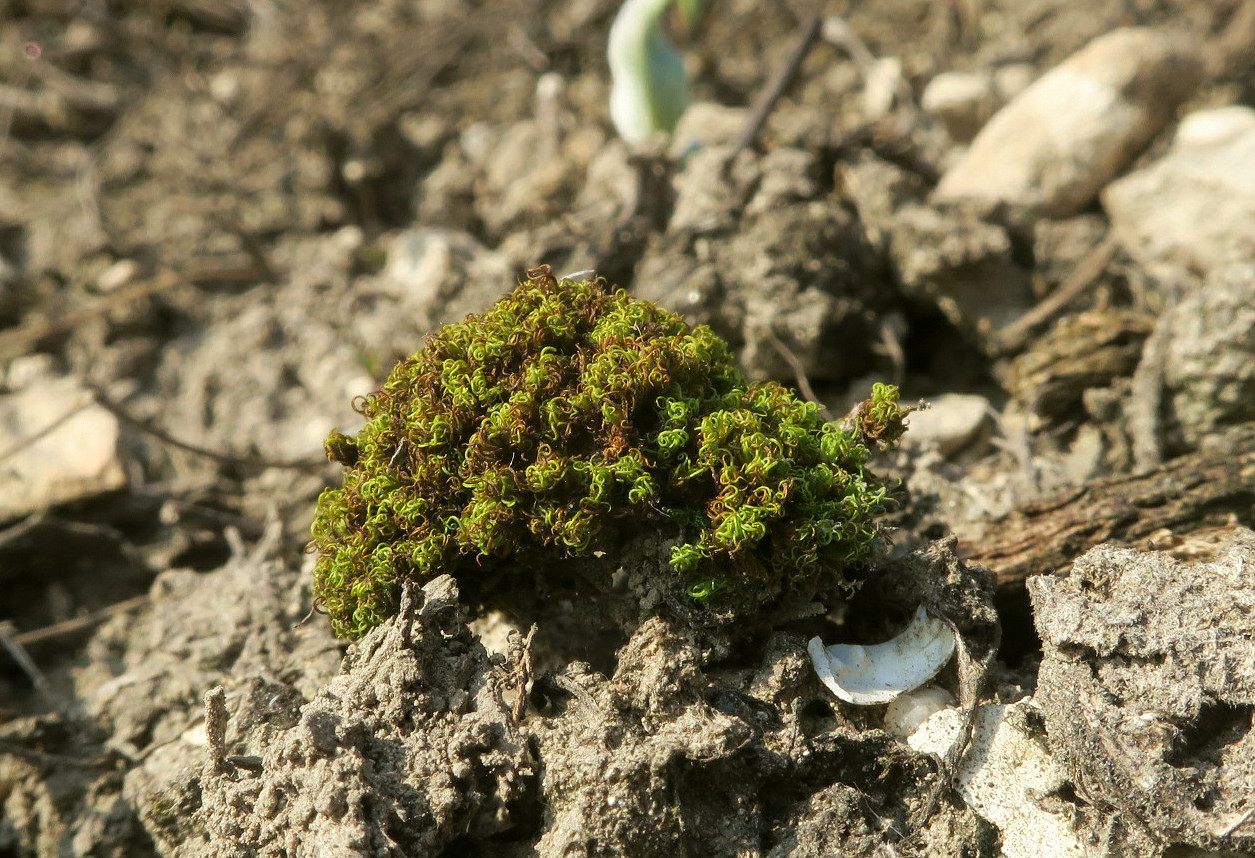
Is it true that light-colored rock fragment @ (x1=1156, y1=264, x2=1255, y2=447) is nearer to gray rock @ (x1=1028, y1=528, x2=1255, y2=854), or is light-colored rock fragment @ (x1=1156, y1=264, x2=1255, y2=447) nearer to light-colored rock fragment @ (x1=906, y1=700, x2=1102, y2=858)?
gray rock @ (x1=1028, y1=528, x2=1255, y2=854)

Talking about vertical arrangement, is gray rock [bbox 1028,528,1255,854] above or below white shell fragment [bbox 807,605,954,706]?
below

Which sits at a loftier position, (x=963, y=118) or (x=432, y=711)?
(x=963, y=118)

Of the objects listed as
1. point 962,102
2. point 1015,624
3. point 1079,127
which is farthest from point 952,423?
point 962,102

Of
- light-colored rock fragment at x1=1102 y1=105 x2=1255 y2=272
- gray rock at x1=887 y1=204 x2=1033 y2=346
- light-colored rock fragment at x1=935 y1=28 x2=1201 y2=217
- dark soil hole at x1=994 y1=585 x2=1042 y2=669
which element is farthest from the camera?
light-colored rock fragment at x1=935 y1=28 x2=1201 y2=217

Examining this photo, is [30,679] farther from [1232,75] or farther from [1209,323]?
[1232,75]

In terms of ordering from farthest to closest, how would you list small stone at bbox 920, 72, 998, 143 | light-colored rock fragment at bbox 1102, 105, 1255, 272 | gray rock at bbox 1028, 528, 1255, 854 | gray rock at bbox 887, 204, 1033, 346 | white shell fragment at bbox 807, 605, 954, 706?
small stone at bbox 920, 72, 998, 143 < light-colored rock fragment at bbox 1102, 105, 1255, 272 < gray rock at bbox 887, 204, 1033, 346 < white shell fragment at bbox 807, 605, 954, 706 < gray rock at bbox 1028, 528, 1255, 854

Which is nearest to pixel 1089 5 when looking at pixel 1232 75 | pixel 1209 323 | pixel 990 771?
pixel 1232 75

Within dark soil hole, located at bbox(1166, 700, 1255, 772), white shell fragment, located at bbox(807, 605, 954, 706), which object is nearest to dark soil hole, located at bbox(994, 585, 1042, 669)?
white shell fragment, located at bbox(807, 605, 954, 706)
